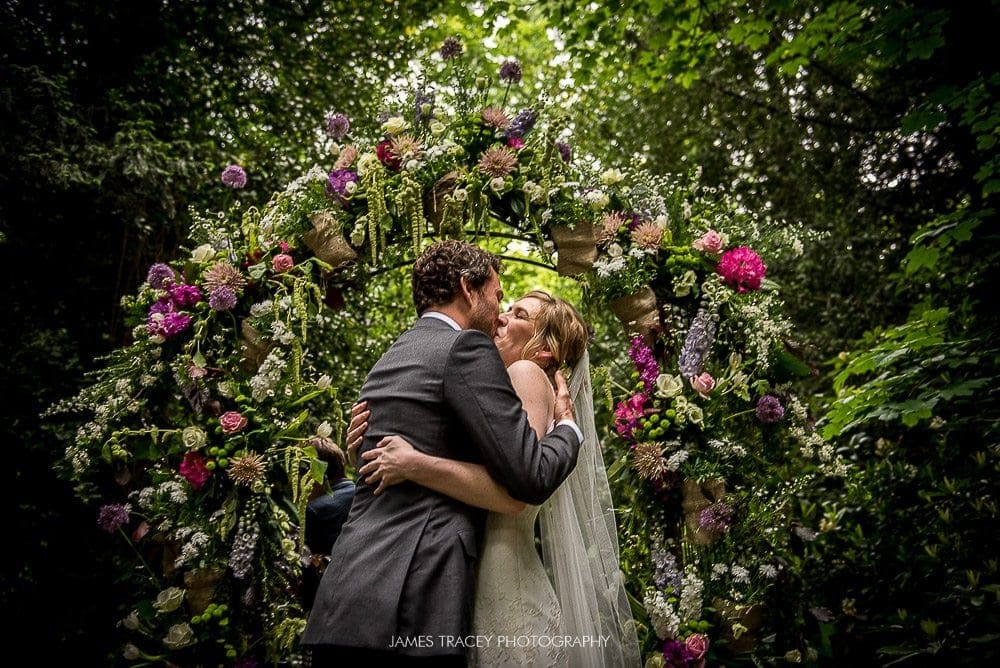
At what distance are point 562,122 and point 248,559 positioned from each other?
2294 mm

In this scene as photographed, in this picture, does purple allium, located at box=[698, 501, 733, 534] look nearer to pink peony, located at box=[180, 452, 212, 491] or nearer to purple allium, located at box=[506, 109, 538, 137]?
purple allium, located at box=[506, 109, 538, 137]

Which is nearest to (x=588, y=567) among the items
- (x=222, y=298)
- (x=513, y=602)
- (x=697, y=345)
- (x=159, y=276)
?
(x=513, y=602)

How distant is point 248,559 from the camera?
8.73 feet

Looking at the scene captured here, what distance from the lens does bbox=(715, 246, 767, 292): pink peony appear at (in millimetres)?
2930

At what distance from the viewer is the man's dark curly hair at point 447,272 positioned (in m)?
2.10

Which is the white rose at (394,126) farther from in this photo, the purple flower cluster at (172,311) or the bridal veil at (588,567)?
the bridal veil at (588,567)

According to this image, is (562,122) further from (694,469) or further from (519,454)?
(519,454)

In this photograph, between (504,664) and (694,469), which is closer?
(504,664)

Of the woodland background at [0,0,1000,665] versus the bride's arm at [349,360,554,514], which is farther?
the woodland background at [0,0,1000,665]

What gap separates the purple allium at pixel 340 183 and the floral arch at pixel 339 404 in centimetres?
1

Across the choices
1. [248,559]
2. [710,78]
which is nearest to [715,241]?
[248,559]

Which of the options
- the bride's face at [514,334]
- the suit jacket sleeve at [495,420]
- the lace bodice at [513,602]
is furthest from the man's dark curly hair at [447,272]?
the lace bodice at [513,602]

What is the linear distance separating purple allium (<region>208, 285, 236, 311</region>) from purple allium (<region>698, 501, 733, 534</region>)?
7.04 feet

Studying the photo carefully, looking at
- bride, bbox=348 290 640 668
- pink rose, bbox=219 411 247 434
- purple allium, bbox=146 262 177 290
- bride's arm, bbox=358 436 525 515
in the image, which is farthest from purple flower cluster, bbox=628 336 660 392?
purple allium, bbox=146 262 177 290
